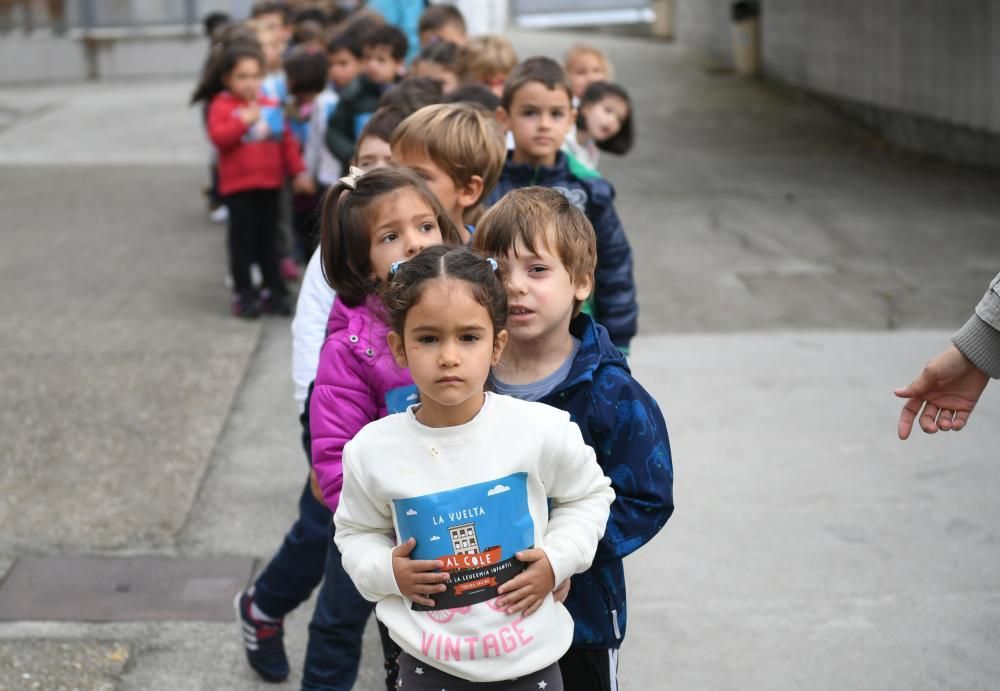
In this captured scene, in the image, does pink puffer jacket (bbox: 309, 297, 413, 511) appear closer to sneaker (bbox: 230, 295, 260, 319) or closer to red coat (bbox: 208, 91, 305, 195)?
red coat (bbox: 208, 91, 305, 195)

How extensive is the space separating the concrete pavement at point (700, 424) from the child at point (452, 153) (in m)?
1.44

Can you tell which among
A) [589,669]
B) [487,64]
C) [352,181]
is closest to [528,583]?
[589,669]

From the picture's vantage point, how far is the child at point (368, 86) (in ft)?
24.5

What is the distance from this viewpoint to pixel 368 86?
296 inches

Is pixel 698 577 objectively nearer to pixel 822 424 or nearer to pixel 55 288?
pixel 822 424

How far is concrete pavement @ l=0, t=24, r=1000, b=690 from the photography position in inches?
161

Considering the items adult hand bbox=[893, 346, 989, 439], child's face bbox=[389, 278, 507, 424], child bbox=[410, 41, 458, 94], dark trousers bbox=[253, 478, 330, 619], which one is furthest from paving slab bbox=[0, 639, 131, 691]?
child bbox=[410, 41, 458, 94]

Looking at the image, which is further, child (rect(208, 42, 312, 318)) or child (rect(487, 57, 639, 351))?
child (rect(208, 42, 312, 318))

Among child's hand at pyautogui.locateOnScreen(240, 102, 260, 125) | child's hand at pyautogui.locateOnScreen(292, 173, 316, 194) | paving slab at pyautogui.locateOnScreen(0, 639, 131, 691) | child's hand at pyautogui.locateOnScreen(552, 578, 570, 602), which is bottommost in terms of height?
paving slab at pyautogui.locateOnScreen(0, 639, 131, 691)

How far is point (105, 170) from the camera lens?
12.4m

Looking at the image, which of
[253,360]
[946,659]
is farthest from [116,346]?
Answer: [946,659]

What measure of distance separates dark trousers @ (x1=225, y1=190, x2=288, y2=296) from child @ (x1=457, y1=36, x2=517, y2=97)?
1639 mm

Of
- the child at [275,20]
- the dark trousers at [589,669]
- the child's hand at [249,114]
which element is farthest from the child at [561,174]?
the child at [275,20]

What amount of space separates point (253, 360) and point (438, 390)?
479 centimetres
